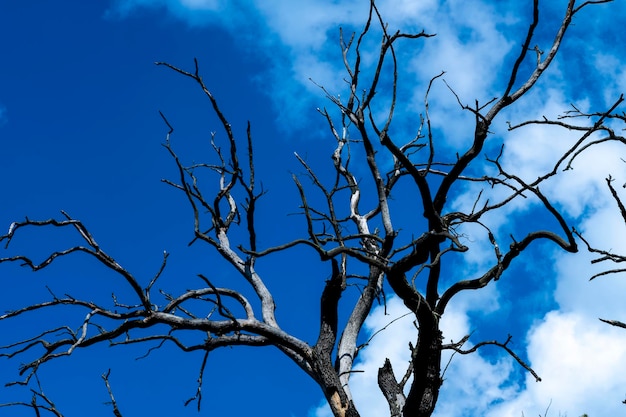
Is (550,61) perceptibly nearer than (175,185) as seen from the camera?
Yes

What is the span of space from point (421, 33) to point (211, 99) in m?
2.01

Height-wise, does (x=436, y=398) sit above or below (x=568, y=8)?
below

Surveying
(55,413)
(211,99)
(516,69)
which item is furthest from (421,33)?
(55,413)

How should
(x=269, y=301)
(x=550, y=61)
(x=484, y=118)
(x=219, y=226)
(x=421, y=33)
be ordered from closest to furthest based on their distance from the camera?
(x=484, y=118)
(x=550, y=61)
(x=421, y=33)
(x=269, y=301)
(x=219, y=226)

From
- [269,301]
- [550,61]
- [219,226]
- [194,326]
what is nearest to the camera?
[550,61]

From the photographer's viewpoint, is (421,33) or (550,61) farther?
(421,33)

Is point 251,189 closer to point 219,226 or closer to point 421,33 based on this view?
point 219,226

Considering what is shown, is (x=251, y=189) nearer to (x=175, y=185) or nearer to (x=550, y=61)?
(x=175, y=185)

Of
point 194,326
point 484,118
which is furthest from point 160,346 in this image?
point 484,118

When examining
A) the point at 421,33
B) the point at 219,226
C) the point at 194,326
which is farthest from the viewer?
the point at 219,226

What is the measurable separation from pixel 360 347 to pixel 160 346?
1.88m

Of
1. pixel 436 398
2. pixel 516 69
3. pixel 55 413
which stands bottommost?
pixel 436 398

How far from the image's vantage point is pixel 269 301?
21.0ft

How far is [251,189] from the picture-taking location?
6656 mm
